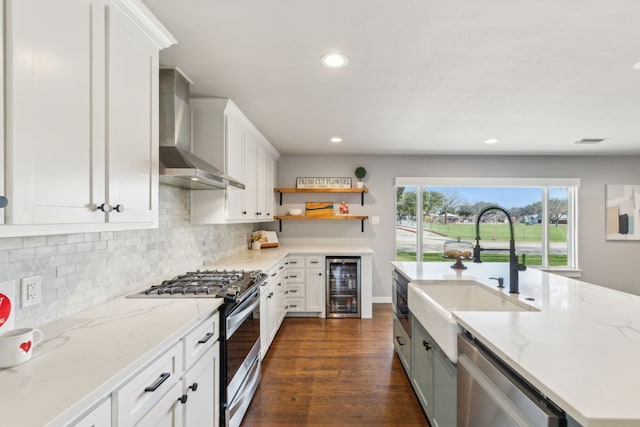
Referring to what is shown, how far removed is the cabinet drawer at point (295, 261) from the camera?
13.8 ft

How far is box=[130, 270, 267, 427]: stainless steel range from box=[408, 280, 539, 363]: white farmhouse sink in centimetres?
113

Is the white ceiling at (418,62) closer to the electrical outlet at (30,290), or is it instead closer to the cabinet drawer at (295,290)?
the electrical outlet at (30,290)

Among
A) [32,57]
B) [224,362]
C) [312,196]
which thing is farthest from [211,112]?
[312,196]

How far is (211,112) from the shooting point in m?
2.65

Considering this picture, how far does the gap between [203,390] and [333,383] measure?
133 centimetres

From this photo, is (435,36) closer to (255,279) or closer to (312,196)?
(255,279)

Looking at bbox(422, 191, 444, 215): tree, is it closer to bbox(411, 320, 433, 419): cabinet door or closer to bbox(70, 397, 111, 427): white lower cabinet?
bbox(411, 320, 433, 419): cabinet door

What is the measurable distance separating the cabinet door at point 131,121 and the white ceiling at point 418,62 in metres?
0.23

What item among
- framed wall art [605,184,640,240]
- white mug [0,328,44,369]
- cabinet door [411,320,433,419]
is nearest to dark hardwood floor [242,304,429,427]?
cabinet door [411,320,433,419]

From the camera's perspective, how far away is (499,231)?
5348mm

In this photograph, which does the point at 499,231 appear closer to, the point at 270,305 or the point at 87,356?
the point at 270,305

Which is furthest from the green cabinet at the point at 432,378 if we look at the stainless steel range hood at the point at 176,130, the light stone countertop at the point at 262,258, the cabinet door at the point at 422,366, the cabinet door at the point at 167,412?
the stainless steel range hood at the point at 176,130

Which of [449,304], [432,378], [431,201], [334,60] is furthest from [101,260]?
[431,201]

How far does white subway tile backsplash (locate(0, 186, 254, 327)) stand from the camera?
130cm
